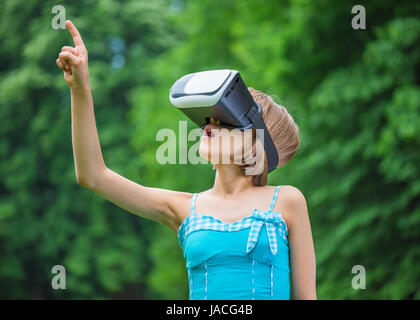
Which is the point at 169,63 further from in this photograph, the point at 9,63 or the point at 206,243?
the point at 206,243

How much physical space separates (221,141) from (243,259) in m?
0.42

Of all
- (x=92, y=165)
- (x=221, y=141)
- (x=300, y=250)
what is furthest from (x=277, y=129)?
(x=92, y=165)

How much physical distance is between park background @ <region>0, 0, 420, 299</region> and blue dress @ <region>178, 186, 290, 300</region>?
123 cm

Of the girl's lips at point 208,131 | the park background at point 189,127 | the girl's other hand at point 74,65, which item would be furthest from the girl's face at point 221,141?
the park background at point 189,127

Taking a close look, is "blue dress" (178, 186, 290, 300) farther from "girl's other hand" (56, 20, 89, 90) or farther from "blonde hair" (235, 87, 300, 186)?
"girl's other hand" (56, 20, 89, 90)

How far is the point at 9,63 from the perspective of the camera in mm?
17188

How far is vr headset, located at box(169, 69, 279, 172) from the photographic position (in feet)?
6.26

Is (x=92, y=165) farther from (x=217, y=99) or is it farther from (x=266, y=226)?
(x=266, y=226)

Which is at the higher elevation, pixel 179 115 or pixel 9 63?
pixel 9 63

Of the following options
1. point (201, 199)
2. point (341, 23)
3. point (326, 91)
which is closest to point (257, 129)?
point (201, 199)

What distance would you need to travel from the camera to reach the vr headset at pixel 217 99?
191 cm

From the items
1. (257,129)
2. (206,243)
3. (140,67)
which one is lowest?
(206,243)

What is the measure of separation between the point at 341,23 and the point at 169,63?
5.47m

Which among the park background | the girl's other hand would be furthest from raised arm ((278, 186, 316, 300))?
the park background
